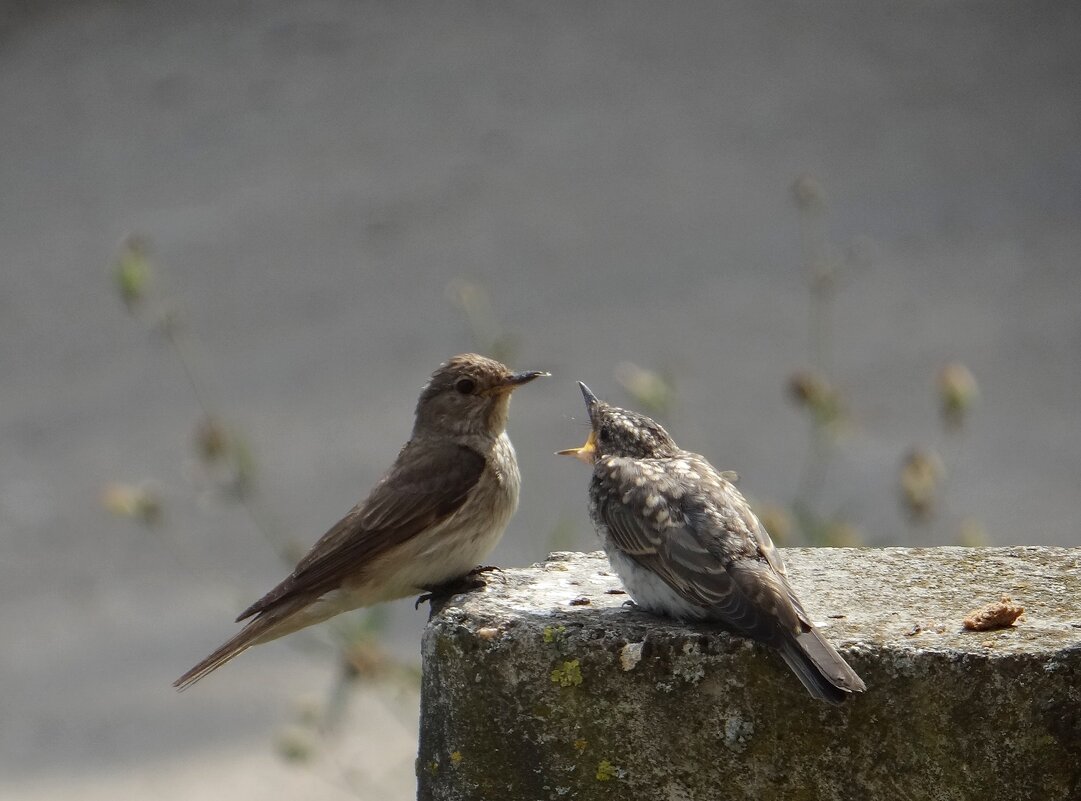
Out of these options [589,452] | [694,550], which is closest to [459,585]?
[589,452]

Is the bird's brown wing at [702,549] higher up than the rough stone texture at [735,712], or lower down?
higher up

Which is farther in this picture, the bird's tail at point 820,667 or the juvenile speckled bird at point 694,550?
the juvenile speckled bird at point 694,550

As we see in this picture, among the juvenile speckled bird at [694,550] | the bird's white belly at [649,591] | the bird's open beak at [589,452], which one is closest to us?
the juvenile speckled bird at [694,550]

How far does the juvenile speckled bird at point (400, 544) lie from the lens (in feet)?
13.0

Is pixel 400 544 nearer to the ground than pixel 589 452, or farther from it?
nearer to the ground

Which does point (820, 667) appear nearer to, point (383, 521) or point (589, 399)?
point (589, 399)

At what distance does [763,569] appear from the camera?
295 centimetres

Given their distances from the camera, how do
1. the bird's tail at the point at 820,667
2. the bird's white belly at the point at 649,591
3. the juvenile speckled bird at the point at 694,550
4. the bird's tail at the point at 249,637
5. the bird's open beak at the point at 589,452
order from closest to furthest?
the bird's tail at the point at 820,667 < the juvenile speckled bird at the point at 694,550 < the bird's white belly at the point at 649,591 < the bird's open beak at the point at 589,452 < the bird's tail at the point at 249,637

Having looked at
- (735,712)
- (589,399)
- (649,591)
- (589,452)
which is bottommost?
(735,712)

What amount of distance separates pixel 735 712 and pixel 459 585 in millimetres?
1154

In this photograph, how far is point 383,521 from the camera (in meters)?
4.05

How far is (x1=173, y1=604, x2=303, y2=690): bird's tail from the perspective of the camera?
12.8 ft

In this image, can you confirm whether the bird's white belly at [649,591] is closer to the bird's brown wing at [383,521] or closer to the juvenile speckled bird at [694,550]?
the juvenile speckled bird at [694,550]

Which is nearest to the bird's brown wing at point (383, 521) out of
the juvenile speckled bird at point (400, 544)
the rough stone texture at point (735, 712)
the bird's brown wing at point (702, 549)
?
the juvenile speckled bird at point (400, 544)
